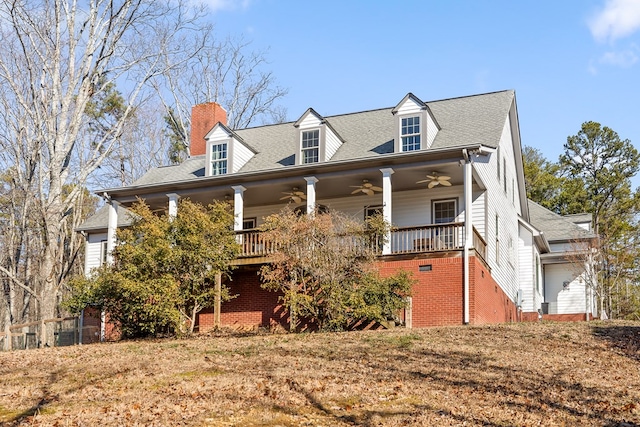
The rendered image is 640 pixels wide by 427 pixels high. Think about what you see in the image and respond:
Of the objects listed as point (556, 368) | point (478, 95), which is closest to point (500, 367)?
point (556, 368)

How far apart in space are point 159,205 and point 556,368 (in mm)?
16228

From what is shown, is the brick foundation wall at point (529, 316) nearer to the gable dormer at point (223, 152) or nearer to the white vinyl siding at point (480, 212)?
the white vinyl siding at point (480, 212)

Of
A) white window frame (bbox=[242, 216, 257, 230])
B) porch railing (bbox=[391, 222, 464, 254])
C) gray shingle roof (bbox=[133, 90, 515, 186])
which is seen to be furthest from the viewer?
white window frame (bbox=[242, 216, 257, 230])

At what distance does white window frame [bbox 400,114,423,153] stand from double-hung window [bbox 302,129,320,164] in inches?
109

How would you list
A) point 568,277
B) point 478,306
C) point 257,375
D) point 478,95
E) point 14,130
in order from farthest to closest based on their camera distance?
point 568,277 → point 14,130 → point 478,95 → point 478,306 → point 257,375

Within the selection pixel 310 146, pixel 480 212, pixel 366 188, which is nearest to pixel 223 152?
pixel 310 146

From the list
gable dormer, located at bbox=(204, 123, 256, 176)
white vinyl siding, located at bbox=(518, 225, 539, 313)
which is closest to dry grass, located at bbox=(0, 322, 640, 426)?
gable dormer, located at bbox=(204, 123, 256, 176)

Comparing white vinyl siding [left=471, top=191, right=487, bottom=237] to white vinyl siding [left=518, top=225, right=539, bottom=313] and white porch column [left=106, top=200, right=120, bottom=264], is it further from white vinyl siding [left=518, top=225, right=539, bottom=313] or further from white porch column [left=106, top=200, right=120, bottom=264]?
white porch column [left=106, top=200, right=120, bottom=264]

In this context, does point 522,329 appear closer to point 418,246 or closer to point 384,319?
point 384,319

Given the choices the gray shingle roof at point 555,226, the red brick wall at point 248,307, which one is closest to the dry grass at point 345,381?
the red brick wall at point 248,307

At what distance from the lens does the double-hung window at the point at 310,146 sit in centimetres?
2432

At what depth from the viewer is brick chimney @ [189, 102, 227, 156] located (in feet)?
96.9

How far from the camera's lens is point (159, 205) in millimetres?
26203

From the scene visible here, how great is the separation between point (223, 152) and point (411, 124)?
21.2ft
